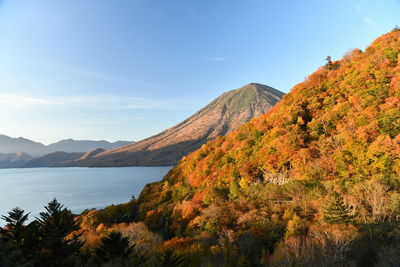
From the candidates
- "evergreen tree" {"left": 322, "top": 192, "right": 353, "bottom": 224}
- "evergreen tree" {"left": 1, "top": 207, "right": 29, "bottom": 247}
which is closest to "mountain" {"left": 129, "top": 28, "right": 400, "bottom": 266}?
"evergreen tree" {"left": 322, "top": 192, "right": 353, "bottom": 224}

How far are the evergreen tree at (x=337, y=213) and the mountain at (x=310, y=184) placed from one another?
10 centimetres

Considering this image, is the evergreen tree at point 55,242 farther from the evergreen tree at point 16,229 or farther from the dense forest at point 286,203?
the evergreen tree at point 16,229

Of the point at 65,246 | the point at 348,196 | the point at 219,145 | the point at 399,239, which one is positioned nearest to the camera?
the point at 399,239

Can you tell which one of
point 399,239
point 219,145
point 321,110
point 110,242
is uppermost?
point 321,110

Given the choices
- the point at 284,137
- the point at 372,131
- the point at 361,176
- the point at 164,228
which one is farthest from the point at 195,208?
the point at 372,131

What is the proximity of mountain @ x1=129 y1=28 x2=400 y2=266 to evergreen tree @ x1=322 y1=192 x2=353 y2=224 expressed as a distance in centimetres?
10

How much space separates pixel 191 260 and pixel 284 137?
1113 inches

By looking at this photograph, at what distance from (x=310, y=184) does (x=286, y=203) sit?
450 cm

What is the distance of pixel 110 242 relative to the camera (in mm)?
17984

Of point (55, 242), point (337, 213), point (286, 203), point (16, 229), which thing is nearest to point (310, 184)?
point (286, 203)

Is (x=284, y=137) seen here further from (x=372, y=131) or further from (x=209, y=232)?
Answer: (x=209, y=232)

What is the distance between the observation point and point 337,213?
22844 millimetres

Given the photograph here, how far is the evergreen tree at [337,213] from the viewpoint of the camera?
22.5 meters

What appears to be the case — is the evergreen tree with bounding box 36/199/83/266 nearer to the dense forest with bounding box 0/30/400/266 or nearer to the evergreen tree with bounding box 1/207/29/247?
the dense forest with bounding box 0/30/400/266
